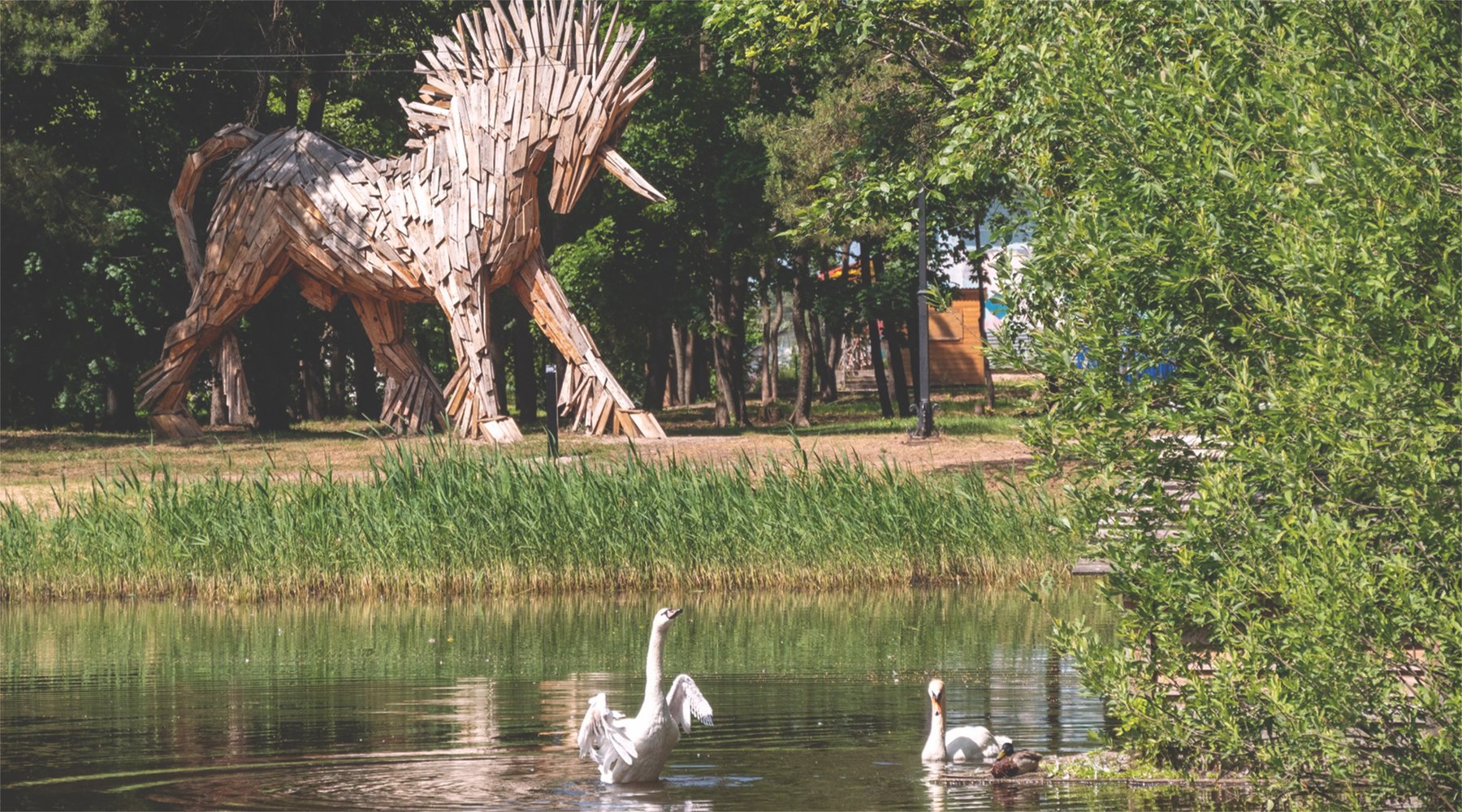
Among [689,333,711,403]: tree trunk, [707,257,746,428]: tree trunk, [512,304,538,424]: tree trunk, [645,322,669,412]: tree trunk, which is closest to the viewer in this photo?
[707,257,746,428]: tree trunk

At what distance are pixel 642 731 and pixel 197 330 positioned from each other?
70.2 feet

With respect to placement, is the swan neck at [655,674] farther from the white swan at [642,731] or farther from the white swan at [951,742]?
the white swan at [951,742]

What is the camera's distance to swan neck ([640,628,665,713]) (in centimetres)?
998

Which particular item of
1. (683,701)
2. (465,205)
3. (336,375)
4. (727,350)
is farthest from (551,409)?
(336,375)

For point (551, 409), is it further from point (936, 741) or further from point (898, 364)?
point (898, 364)

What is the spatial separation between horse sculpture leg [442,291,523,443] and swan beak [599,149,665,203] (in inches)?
105

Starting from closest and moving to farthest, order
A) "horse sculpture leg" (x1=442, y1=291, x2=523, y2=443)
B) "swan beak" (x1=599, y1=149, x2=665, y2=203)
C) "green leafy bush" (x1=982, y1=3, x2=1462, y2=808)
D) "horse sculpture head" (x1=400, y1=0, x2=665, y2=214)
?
"green leafy bush" (x1=982, y1=3, x2=1462, y2=808) < "swan beak" (x1=599, y1=149, x2=665, y2=203) < "horse sculpture head" (x1=400, y1=0, x2=665, y2=214) < "horse sculpture leg" (x1=442, y1=291, x2=523, y2=443)

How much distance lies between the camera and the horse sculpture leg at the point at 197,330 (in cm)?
2905

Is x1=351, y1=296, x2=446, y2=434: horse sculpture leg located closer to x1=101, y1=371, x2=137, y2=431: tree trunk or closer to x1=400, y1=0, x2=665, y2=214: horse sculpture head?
x1=400, y1=0, x2=665, y2=214: horse sculpture head

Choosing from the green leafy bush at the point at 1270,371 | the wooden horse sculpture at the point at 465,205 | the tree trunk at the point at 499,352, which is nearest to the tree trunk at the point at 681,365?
the tree trunk at the point at 499,352

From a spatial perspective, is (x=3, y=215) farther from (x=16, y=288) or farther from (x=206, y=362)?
(x=206, y=362)

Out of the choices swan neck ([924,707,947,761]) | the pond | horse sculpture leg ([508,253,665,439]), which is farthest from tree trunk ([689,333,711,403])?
swan neck ([924,707,947,761])

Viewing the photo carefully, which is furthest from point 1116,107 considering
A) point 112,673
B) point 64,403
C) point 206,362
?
point 64,403

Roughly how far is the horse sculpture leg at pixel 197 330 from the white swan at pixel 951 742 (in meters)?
20.6
